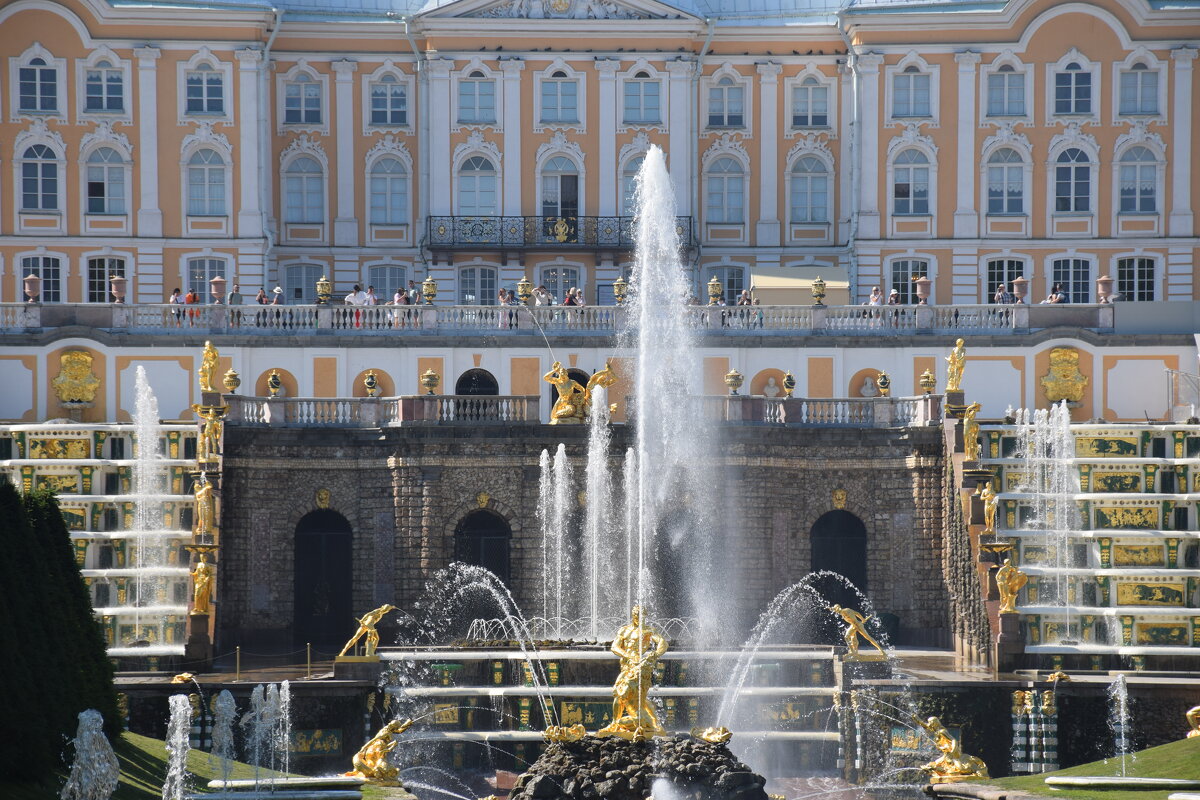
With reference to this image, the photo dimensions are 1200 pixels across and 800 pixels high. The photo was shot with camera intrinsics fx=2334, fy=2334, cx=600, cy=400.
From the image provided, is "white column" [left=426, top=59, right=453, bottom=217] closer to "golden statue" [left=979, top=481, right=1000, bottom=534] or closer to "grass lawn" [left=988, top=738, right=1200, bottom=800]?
"golden statue" [left=979, top=481, right=1000, bottom=534]

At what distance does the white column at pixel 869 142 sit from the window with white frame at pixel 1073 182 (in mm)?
5661

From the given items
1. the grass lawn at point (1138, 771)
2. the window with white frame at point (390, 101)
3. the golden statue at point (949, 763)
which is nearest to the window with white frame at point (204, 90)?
the window with white frame at point (390, 101)

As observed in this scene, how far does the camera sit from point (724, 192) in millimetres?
75312

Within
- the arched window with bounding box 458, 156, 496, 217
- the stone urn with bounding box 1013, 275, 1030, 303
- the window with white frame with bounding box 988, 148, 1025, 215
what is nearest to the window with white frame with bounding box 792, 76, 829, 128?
the window with white frame with bounding box 988, 148, 1025, 215

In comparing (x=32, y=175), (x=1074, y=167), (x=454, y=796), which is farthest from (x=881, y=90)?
(x=454, y=796)

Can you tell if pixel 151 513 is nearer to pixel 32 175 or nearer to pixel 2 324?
pixel 2 324

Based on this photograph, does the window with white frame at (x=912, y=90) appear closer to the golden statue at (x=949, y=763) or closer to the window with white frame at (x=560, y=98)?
the window with white frame at (x=560, y=98)

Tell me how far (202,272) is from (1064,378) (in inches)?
1046

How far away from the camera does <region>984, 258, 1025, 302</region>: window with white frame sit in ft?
241

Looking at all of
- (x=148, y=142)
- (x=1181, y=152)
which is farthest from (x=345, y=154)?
(x=1181, y=152)

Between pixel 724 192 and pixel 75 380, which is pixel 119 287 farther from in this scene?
pixel 724 192

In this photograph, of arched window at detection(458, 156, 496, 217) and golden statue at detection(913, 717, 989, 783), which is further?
arched window at detection(458, 156, 496, 217)

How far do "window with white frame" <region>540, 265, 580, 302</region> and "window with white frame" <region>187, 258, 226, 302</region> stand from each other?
10055 millimetres

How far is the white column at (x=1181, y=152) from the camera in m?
73.0
